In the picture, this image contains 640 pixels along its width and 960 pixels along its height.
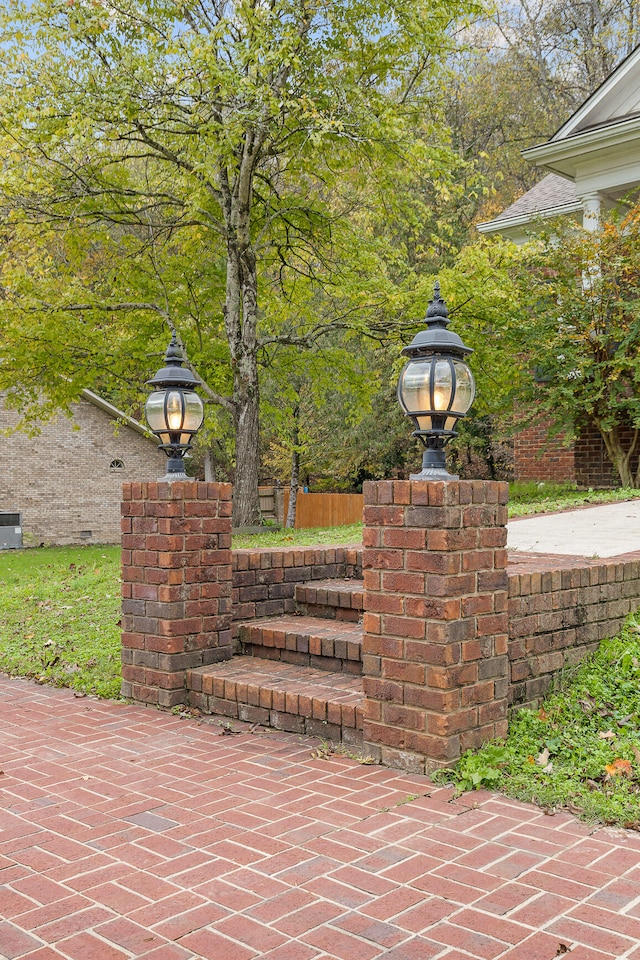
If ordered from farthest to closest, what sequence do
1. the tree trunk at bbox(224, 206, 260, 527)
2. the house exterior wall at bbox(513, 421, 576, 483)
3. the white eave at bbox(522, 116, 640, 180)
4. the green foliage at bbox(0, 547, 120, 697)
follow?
the house exterior wall at bbox(513, 421, 576, 483) → the white eave at bbox(522, 116, 640, 180) → the tree trunk at bbox(224, 206, 260, 527) → the green foliage at bbox(0, 547, 120, 697)

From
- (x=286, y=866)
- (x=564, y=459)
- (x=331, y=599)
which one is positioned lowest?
(x=286, y=866)

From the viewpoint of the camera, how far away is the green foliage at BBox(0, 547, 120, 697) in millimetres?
5887

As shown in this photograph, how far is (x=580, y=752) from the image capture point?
12.4 ft

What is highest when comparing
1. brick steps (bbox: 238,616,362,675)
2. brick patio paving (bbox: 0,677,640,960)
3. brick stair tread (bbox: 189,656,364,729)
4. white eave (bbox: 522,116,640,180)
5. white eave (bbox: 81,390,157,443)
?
white eave (bbox: 522,116,640,180)

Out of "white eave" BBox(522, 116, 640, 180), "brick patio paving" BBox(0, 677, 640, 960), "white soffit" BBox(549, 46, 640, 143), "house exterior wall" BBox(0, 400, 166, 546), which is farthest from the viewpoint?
"house exterior wall" BBox(0, 400, 166, 546)

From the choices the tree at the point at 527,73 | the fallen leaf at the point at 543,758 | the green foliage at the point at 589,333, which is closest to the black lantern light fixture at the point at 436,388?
the fallen leaf at the point at 543,758

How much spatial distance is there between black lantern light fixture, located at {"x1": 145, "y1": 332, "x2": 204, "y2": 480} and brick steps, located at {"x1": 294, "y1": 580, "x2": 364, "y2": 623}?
1.15 m

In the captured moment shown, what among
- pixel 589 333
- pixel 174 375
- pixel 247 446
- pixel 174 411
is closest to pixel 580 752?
pixel 174 411

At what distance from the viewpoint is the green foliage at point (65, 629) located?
5887 millimetres

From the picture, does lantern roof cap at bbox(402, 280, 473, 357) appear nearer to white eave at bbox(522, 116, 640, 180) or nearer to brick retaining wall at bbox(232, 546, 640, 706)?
brick retaining wall at bbox(232, 546, 640, 706)

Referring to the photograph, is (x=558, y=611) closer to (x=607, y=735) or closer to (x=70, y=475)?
(x=607, y=735)

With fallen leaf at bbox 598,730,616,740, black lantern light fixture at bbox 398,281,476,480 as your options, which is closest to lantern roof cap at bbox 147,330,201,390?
black lantern light fixture at bbox 398,281,476,480

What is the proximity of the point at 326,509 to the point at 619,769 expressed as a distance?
22940 millimetres

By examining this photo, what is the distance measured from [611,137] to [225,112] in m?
6.66
